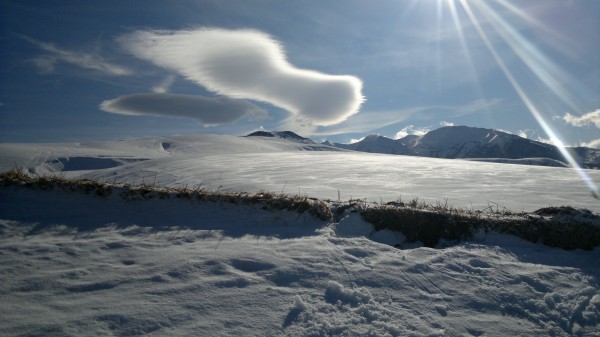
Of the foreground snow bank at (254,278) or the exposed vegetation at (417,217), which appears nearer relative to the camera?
the foreground snow bank at (254,278)

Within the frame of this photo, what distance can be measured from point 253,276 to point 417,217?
12.2ft

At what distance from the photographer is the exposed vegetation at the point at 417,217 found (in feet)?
21.2

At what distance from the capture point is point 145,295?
13.0 ft

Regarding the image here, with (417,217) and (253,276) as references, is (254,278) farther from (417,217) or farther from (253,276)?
(417,217)

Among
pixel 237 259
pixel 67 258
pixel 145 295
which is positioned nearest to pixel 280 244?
pixel 237 259

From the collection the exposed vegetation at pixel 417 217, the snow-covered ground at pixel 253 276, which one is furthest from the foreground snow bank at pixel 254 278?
the exposed vegetation at pixel 417 217

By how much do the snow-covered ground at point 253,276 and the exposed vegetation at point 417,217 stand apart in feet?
0.53

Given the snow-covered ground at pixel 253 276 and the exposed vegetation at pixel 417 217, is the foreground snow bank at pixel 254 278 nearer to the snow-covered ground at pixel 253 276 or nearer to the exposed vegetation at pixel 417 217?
the snow-covered ground at pixel 253 276

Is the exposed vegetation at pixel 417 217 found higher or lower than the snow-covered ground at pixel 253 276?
higher

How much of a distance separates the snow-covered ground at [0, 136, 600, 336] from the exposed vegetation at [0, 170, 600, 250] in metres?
0.16

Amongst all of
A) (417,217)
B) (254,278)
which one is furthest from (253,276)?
(417,217)

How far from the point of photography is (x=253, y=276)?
4547 mm

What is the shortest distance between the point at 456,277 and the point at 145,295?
4221 millimetres

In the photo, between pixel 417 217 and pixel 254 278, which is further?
pixel 417 217
